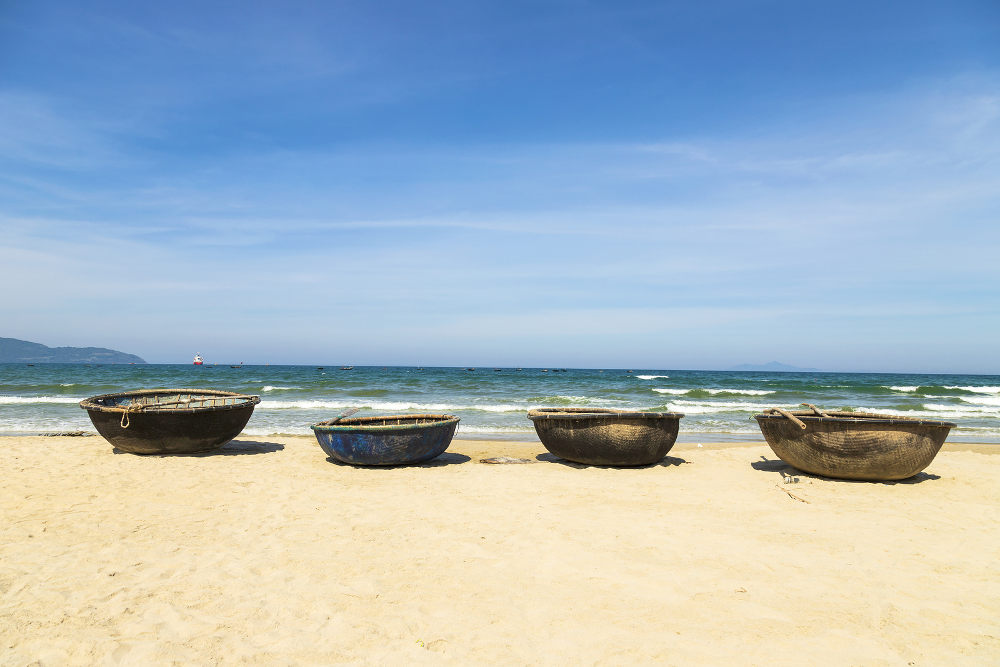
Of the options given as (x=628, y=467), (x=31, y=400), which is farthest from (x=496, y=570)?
(x=31, y=400)

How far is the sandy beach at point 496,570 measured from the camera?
3529 millimetres

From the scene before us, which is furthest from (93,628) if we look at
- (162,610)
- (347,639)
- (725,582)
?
(725,582)

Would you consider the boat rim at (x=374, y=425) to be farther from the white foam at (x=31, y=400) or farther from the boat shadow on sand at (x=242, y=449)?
the white foam at (x=31, y=400)

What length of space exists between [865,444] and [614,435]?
11.4ft

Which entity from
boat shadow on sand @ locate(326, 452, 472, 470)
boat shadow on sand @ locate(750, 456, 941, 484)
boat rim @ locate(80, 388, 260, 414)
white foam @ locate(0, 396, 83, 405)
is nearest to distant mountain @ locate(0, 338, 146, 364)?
white foam @ locate(0, 396, 83, 405)

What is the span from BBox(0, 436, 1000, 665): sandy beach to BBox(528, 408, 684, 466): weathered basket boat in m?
0.79

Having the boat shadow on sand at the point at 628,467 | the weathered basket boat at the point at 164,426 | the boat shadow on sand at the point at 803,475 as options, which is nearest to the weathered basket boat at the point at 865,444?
the boat shadow on sand at the point at 803,475

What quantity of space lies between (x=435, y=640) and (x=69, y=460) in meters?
9.32

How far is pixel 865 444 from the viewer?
7.70 meters

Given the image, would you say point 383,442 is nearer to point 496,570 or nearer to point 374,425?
point 374,425

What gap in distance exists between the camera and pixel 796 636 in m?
3.67

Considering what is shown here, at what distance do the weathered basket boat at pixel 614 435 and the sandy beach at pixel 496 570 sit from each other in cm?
79

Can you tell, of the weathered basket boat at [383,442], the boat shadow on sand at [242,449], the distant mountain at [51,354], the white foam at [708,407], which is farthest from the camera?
the distant mountain at [51,354]

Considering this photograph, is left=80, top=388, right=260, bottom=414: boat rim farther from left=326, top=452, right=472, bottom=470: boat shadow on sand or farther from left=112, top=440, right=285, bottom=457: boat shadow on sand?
left=326, top=452, right=472, bottom=470: boat shadow on sand
